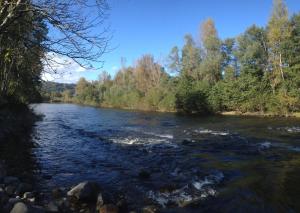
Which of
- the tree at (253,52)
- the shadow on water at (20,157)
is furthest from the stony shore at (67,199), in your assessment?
the tree at (253,52)

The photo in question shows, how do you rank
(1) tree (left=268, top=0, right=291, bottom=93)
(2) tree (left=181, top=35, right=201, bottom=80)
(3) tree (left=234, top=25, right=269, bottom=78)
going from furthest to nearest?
(2) tree (left=181, top=35, right=201, bottom=80) → (3) tree (left=234, top=25, right=269, bottom=78) → (1) tree (left=268, top=0, right=291, bottom=93)

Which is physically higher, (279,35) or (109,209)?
(279,35)

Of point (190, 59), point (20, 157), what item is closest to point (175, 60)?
point (190, 59)

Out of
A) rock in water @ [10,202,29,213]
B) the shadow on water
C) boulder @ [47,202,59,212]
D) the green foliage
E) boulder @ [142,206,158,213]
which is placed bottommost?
the shadow on water

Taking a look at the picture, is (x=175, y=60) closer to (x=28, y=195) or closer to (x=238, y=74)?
(x=238, y=74)

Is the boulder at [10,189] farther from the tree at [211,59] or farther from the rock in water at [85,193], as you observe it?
the tree at [211,59]

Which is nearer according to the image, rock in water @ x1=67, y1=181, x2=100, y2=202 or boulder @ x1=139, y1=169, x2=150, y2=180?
rock in water @ x1=67, y1=181, x2=100, y2=202

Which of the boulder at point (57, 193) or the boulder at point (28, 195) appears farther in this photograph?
the boulder at point (57, 193)

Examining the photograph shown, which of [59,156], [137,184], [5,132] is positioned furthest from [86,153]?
[5,132]

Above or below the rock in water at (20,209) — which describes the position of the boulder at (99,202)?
below

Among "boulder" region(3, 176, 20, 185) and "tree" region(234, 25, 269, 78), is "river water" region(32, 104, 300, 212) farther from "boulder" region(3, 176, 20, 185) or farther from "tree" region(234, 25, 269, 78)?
"tree" region(234, 25, 269, 78)

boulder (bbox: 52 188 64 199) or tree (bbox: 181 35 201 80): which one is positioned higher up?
tree (bbox: 181 35 201 80)

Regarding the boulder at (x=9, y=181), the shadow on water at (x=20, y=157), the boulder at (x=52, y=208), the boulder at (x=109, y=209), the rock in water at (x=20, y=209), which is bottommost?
the shadow on water at (x=20, y=157)

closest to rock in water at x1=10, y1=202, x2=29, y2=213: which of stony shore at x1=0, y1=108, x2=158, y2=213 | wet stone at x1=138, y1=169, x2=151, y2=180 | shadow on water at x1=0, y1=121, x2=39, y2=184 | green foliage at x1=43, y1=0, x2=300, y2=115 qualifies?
stony shore at x1=0, y1=108, x2=158, y2=213
